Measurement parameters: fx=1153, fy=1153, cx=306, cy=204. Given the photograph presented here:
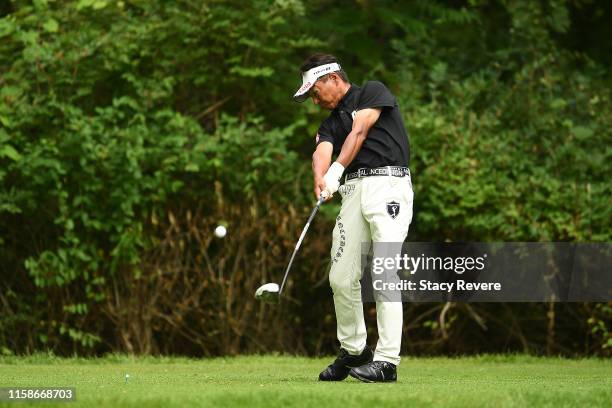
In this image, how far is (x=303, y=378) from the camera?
8695 mm

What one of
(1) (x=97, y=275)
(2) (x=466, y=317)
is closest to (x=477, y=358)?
(2) (x=466, y=317)

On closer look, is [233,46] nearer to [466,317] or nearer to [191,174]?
[191,174]

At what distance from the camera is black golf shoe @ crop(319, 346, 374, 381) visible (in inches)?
320

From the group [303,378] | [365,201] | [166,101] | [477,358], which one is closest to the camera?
[365,201]

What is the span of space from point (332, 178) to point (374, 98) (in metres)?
0.62

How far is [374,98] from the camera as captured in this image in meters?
7.92

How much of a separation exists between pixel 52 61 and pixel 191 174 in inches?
72.5

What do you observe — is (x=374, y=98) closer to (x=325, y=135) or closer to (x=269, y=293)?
(x=325, y=135)

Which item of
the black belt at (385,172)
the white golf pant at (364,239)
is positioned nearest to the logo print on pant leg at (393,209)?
the white golf pant at (364,239)

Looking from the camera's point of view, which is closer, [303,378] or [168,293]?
[303,378]

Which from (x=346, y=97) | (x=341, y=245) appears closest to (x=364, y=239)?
(x=341, y=245)

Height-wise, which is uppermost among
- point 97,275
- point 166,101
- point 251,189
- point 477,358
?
point 166,101

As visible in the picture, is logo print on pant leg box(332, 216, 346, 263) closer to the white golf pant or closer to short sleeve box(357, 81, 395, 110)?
the white golf pant

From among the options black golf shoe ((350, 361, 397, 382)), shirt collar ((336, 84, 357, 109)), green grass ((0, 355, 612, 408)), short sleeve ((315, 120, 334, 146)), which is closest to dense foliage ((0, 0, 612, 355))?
green grass ((0, 355, 612, 408))
